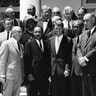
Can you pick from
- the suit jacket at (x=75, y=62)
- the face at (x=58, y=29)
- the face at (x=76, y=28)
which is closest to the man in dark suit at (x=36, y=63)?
the face at (x=58, y=29)

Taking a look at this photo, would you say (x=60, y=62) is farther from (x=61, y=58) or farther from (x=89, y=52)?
(x=89, y=52)

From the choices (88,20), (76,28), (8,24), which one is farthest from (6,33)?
→ (88,20)

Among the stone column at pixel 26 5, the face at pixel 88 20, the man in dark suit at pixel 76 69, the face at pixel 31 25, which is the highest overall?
the stone column at pixel 26 5

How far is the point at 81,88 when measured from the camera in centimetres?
904

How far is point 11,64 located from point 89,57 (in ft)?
5.63

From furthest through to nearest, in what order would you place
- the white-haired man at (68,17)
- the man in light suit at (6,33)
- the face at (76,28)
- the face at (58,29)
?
the white-haired man at (68,17), the man in light suit at (6,33), the face at (76,28), the face at (58,29)

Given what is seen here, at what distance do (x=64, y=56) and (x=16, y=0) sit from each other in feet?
26.7

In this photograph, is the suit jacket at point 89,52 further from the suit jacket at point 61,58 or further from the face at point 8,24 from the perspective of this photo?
the face at point 8,24

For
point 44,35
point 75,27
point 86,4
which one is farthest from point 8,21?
point 86,4

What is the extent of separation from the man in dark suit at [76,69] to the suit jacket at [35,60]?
0.65 m

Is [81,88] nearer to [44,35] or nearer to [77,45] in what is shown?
[77,45]

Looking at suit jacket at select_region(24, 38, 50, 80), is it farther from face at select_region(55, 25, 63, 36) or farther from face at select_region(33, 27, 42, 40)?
face at select_region(55, 25, 63, 36)

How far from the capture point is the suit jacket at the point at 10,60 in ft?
29.0

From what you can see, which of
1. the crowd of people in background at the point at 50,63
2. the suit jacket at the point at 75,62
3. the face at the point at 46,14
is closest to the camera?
the crowd of people in background at the point at 50,63
